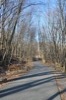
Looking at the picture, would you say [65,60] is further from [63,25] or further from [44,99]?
[44,99]

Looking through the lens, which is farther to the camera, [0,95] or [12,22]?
[12,22]

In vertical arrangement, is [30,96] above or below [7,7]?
below

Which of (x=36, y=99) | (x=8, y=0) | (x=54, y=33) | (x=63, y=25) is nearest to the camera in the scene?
(x=36, y=99)

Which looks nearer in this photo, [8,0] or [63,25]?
[8,0]

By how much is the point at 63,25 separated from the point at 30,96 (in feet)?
111

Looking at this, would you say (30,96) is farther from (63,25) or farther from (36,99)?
(63,25)

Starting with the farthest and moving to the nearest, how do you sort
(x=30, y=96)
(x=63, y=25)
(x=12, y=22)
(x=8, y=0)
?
(x=63, y=25) < (x=12, y=22) < (x=8, y=0) < (x=30, y=96)

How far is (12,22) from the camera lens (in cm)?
3553

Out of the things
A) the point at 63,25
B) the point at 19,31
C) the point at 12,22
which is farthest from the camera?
the point at 19,31

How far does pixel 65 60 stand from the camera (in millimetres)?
46656

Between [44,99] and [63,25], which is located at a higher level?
[63,25]

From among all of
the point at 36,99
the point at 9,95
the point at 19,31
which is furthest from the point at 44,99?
the point at 19,31

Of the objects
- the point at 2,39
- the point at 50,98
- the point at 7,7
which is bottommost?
the point at 50,98

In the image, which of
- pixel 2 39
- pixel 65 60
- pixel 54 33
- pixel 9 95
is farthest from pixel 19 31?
pixel 9 95
